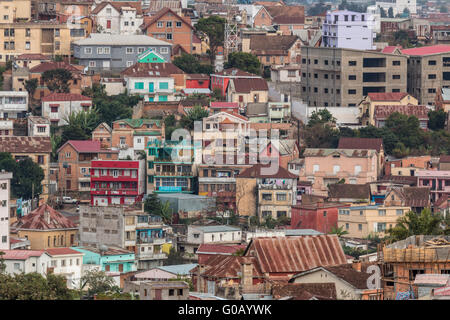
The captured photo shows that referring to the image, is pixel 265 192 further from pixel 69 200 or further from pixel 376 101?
pixel 376 101

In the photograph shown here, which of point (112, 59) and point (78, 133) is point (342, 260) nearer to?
point (78, 133)

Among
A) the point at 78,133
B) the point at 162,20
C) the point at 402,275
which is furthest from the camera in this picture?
the point at 162,20

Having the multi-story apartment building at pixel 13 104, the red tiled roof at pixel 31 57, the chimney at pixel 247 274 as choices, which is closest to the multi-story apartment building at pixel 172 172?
the multi-story apartment building at pixel 13 104

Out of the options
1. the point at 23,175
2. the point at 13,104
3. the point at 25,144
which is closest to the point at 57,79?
the point at 13,104

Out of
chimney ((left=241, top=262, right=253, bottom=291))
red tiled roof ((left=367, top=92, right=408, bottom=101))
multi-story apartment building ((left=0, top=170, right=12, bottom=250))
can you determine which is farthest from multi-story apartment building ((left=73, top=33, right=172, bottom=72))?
chimney ((left=241, top=262, right=253, bottom=291))

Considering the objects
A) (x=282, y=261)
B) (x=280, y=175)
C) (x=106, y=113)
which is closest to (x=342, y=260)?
(x=282, y=261)

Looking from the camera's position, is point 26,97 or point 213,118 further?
point 26,97

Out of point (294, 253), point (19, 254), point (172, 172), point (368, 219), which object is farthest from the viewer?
point (172, 172)
